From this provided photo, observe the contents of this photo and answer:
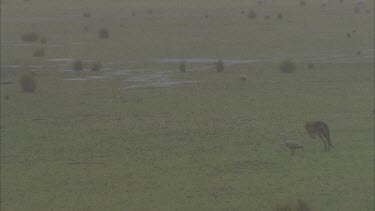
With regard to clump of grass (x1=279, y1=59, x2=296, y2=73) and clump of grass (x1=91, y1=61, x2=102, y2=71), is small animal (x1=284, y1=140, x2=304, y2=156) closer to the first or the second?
clump of grass (x1=279, y1=59, x2=296, y2=73)

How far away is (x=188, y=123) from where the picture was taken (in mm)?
22297

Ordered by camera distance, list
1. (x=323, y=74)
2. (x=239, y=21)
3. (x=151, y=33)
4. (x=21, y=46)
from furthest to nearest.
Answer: (x=239, y=21), (x=151, y=33), (x=21, y=46), (x=323, y=74)

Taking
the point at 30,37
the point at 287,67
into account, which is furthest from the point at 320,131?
the point at 30,37

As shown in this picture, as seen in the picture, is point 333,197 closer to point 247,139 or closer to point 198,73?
point 247,139

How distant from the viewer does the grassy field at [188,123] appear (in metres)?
15.7

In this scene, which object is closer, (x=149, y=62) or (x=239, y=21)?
(x=149, y=62)

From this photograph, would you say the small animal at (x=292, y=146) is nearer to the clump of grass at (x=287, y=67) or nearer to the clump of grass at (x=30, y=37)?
the clump of grass at (x=287, y=67)

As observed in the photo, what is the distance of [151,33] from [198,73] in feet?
50.7

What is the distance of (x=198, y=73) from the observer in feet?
103

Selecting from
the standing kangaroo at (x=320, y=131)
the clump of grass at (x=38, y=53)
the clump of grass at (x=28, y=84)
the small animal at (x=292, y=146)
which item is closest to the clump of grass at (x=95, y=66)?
the clump of grass at (x=28, y=84)

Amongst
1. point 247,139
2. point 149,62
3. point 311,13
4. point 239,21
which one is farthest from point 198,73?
point 311,13

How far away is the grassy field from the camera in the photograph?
15703 millimetres

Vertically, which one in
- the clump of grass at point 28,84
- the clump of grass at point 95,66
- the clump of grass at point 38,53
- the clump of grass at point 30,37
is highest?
the clump of grass at point 28,84

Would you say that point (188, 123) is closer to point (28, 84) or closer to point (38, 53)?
point (28, 84)
